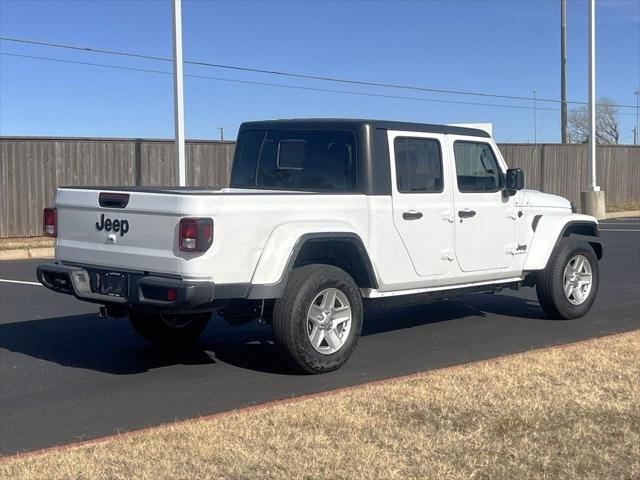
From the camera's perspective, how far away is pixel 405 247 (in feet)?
25.2

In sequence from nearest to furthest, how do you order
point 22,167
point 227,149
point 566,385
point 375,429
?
point 375,429 → point 566,385 → point 22,167 → point 227,149

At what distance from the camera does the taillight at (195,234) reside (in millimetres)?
6180

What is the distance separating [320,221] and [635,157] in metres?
28.9

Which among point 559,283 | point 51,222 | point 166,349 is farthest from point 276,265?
point 559,283

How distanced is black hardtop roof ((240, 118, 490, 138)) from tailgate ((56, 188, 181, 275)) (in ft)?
6.32

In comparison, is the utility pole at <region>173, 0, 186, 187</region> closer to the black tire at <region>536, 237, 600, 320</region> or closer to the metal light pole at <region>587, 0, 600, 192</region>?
the black tire at <region>536, 237, 600, 320</region>

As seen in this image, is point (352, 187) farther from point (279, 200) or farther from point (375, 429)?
point (375, 429)

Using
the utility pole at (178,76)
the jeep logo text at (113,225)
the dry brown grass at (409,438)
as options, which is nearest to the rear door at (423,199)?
the dry brown grass at (409,438)

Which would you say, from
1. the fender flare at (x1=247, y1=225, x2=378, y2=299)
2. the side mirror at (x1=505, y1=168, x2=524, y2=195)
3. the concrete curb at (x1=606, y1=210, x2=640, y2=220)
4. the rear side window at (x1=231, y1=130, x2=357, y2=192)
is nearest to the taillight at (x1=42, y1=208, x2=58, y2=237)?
the rear side window at (x1=231, y1=130, x2=357, y2=192)

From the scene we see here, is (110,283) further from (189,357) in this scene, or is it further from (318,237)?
(318,237)

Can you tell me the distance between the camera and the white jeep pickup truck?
639cm

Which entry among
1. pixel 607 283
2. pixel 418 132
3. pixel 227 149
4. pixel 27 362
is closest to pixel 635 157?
pixel 227 149

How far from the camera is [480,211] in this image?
332 inches

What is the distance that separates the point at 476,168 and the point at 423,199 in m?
0.97
